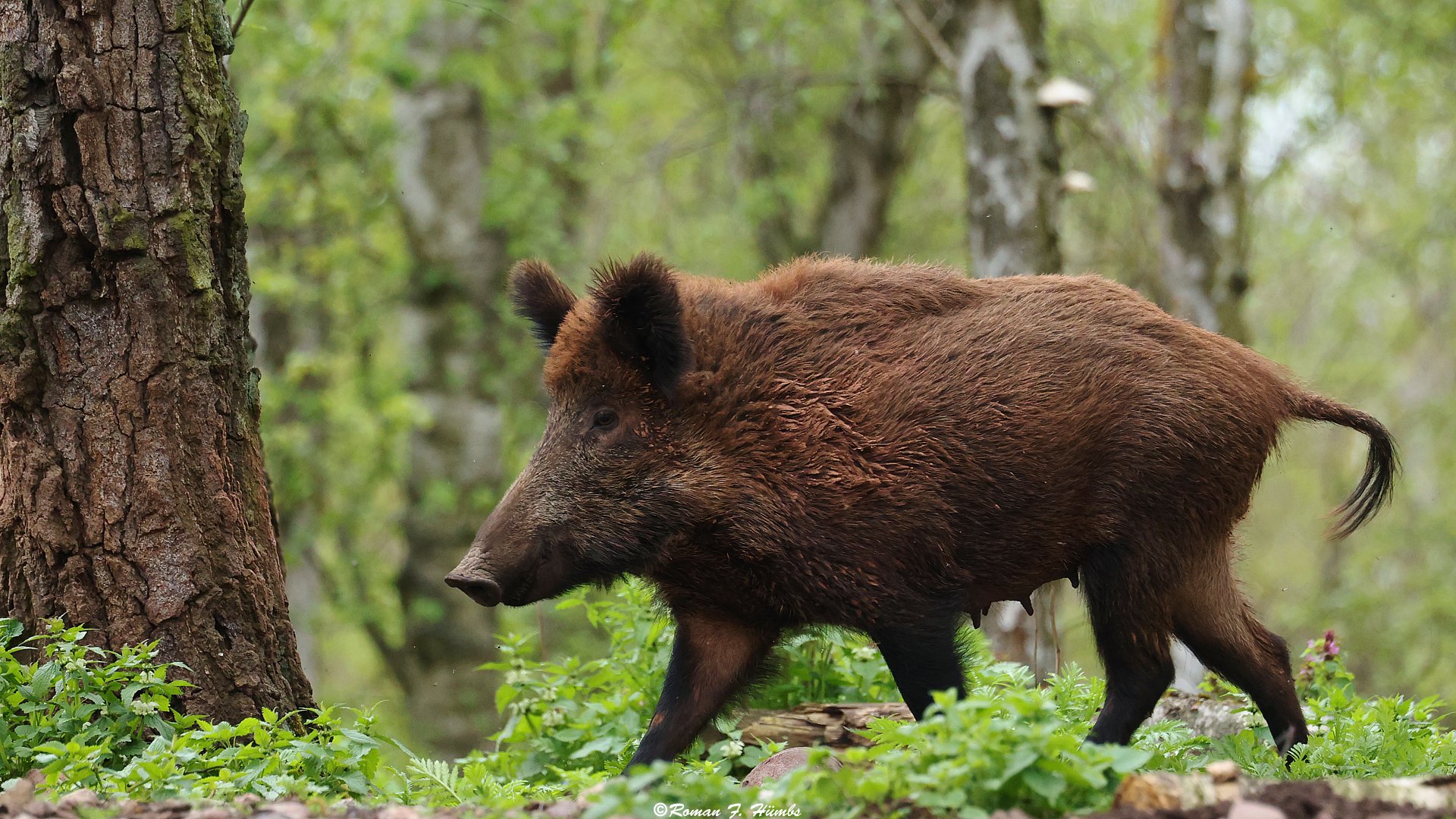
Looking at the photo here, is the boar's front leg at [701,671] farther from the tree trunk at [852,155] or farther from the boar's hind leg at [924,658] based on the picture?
the tree trunk at [852,155]

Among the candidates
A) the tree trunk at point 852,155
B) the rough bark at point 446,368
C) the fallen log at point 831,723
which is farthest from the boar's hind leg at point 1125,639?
the tree trunk at point 852,155

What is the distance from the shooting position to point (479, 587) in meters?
4.54

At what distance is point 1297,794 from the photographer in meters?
3.23

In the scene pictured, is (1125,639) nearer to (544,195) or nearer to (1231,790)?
(1231,790)

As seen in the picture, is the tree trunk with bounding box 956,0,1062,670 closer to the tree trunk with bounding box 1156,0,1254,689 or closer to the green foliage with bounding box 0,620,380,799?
the tree trunk with bounding box 1156,0,1254,689

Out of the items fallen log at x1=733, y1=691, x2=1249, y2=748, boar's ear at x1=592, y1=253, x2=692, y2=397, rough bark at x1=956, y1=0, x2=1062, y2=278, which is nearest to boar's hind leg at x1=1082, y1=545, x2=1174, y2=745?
fallen log at x1=733, y1=691, x2=1249, y2=748

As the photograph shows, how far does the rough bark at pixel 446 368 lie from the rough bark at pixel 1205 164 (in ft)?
24.4

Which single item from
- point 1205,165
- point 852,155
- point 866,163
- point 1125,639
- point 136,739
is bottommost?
point 1125,639

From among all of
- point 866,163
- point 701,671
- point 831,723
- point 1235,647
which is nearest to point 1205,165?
point 866,163

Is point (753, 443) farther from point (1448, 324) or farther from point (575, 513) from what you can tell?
point (1448, 324)

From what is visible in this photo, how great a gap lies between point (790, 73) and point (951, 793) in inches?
484

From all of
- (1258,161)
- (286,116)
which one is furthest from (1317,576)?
(286,116)

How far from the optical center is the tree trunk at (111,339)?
4.50 m

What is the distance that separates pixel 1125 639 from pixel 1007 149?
14.3 feet
